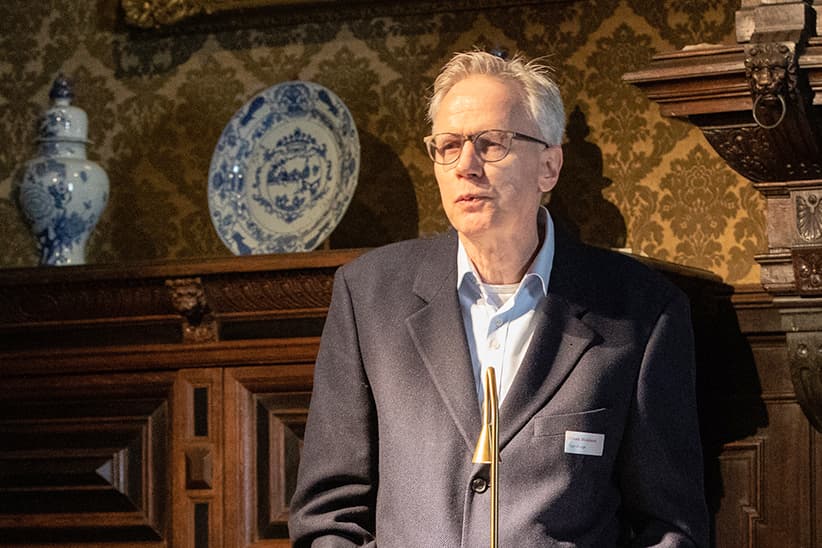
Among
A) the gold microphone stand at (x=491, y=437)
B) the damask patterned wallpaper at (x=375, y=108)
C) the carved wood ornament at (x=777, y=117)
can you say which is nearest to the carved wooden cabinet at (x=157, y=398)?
the damask patterned wallpaper at (x=375, y=108)

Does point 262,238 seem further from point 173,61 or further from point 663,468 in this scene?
point 663,468

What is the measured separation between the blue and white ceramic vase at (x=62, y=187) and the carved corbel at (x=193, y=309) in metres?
0.55

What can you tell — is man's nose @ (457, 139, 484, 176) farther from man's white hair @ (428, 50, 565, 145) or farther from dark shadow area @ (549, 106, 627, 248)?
dark shadow area @ (549, 106, 627, 248)

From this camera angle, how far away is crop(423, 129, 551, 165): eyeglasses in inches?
114

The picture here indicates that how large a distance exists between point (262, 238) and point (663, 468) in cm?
151

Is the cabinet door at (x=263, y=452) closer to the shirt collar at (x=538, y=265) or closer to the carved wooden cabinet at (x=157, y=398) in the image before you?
the carved wooden cabinet at (x=157, y=398)

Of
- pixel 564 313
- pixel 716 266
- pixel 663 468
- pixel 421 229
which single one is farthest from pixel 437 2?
pixel 663 468

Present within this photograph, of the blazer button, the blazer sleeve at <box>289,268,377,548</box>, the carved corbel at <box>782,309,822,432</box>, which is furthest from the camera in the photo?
the carved corbel at <box>782,309,822,432</box>

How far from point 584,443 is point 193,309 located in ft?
3.82

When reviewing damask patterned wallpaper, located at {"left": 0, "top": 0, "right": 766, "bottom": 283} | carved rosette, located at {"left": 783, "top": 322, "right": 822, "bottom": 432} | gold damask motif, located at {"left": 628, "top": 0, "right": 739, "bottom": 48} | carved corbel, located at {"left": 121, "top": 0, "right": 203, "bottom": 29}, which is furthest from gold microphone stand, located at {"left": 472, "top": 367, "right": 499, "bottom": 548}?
carved corbel, located at {"left": 121, "top": 0, "right": 203, "bottom": 29}

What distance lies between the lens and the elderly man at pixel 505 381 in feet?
9.36

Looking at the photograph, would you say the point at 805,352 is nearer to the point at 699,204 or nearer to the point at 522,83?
the point at 699,204

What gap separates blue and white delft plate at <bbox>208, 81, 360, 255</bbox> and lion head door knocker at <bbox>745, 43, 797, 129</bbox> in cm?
118

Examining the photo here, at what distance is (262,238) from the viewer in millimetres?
4031
